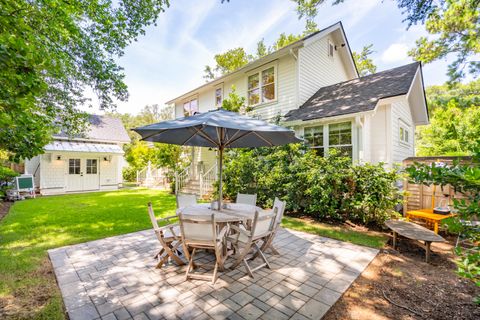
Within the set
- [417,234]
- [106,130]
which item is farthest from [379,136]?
[106,130]

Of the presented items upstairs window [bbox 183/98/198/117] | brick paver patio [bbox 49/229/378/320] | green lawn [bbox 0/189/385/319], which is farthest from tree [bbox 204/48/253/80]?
brick paver patio [bbox 49/229/378/320]

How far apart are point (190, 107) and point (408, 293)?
52.3ft

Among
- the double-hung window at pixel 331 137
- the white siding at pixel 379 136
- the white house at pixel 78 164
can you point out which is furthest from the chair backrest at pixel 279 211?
the white house at pixel 78 164

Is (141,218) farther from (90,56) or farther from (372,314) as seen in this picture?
(372,314)

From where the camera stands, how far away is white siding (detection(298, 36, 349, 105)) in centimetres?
1026

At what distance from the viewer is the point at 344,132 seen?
8.35m

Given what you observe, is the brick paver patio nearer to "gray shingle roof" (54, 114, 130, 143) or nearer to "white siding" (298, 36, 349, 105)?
"white siding" (298, 36, 349, 105)

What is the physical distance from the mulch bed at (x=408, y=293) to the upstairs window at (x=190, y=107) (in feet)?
47.4

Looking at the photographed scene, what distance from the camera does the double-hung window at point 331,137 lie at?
826 cm

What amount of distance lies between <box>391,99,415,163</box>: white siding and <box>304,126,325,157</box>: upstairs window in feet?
8.82

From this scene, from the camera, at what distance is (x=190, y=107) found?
54.6ft

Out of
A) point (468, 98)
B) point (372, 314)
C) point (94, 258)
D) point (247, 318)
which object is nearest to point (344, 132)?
point (372, 314)

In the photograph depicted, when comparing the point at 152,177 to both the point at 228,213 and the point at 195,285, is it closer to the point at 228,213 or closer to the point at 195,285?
the point at 228,213

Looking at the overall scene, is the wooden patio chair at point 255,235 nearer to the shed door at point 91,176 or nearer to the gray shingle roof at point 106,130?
the shed door at point 91,176
